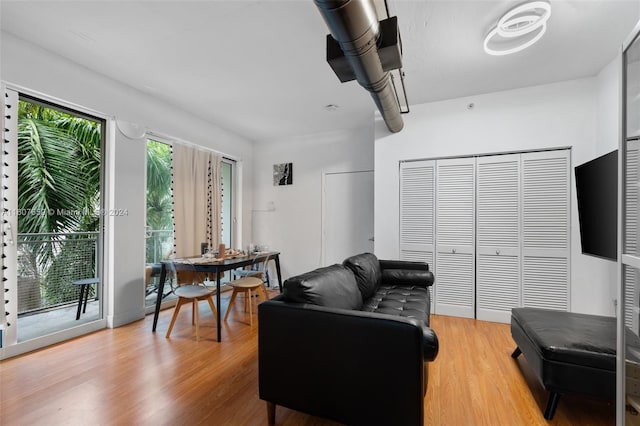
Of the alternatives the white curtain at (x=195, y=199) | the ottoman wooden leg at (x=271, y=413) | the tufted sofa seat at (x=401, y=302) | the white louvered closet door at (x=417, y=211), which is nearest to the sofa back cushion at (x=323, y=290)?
the tufted sofa seat at (x=401, y=302)

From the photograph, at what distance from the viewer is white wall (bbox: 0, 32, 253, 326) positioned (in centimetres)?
256

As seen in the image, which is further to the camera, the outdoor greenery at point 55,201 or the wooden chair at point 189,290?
the wooden chair at point 189,290

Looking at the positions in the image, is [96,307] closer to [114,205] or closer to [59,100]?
[114,205]

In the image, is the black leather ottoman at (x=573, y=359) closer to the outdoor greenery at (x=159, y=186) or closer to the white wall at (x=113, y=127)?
the white wall at (x=113, y=127)

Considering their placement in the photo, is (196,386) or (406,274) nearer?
(196,386)

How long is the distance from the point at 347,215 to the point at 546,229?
2642 millimetres

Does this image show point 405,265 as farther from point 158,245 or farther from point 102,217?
point 102,217

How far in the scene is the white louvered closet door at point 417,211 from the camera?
144 inches

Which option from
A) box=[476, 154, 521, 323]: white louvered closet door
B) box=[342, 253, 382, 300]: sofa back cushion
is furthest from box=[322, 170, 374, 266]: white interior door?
box=[342, 253, 382, 300]: sofa back cushion

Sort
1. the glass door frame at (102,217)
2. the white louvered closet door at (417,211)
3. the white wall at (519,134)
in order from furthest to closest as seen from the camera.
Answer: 1. the white louvered closet door at (417,211)
2. the white wall at (519,134)
3. the glass door frame at (102,217)

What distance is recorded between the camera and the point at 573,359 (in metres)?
1.67

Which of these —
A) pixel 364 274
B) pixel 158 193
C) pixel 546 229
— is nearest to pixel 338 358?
pixel 364 274

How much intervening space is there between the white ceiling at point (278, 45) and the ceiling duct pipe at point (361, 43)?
1.20ft

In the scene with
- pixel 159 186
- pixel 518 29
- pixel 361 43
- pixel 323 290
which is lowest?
pixel 323 290
